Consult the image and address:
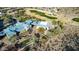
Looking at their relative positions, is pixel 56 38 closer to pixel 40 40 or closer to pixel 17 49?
pixel 40 40

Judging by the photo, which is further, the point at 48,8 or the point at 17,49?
the point at 48,8

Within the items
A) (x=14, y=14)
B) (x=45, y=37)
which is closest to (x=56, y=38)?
(x=45, y=37)

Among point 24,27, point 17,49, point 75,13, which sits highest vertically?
point 75,13

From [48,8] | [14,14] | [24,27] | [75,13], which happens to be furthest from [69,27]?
[14,14]

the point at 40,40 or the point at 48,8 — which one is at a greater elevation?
the point at 48,8

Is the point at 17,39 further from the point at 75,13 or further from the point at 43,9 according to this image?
the point at 75,13
